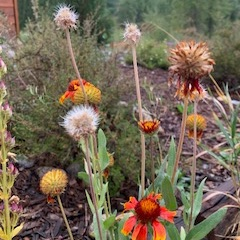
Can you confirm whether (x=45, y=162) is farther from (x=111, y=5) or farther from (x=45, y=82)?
(x=111, y=5)

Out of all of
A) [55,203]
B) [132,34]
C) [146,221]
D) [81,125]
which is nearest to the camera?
[81,125]

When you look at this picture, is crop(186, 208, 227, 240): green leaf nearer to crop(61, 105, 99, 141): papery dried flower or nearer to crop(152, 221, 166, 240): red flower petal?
crop(152, 221, 166, 240): red flower petal

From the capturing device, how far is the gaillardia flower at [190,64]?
0.96 m

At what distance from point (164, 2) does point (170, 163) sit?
11.9 meters

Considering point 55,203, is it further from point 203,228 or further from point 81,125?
point 81,125

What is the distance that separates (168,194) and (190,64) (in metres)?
0.39

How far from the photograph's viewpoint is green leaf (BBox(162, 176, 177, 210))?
1.16 m

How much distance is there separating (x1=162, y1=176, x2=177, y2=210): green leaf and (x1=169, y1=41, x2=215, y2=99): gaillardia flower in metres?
0.27

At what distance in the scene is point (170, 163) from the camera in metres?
1.34

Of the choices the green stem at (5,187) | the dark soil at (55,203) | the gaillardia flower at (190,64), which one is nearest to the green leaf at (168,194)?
the gaillardia flower at (190,64)

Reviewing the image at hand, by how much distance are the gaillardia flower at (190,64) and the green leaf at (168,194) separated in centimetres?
27

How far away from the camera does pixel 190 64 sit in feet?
3.16

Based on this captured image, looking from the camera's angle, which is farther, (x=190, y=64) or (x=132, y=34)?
(x=132, y=34)

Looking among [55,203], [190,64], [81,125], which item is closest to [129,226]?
[81,125]
